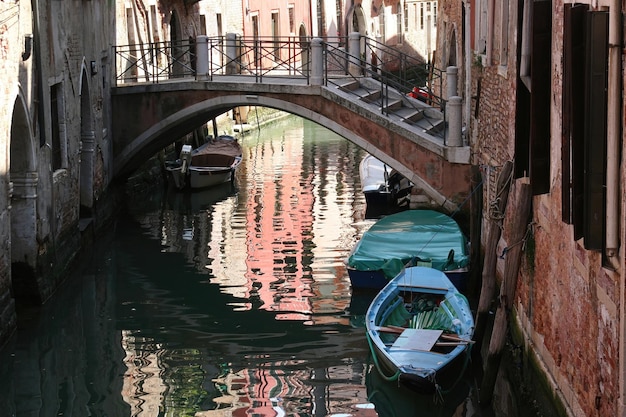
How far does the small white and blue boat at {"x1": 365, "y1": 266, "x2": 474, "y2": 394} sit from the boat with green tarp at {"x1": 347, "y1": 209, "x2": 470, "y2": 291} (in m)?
0.73

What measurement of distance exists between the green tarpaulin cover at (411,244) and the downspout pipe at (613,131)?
18.2 ft

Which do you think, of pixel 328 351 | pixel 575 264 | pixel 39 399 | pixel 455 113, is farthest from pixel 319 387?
pixel 455 113

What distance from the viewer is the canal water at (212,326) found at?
8.72 meters

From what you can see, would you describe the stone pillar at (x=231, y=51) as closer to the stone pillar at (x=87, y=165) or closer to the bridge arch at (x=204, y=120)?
the bridge arch at (x=204, y=120)

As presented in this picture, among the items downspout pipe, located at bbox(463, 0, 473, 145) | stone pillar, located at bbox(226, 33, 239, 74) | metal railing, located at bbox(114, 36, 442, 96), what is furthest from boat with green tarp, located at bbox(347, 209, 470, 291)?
stone pillar, located at bbox(226, 33, 239, 74)

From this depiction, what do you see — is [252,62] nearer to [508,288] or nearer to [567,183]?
[508,288]

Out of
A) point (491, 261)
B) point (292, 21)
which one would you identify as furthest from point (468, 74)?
point (292, 21)

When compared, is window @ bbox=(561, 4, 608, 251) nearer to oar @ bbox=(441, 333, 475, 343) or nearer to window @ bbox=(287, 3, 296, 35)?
oar @ bbox=(441, 333, 475, 343)

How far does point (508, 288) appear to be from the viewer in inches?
324

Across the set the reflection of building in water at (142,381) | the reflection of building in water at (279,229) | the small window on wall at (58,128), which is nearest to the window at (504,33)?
the reflection of building in water at (279,229)

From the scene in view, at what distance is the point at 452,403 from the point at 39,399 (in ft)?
10.2

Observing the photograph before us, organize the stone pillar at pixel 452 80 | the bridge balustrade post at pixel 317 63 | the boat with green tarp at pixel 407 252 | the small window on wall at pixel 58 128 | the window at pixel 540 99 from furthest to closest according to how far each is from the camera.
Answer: the bridge balustrade post at pixel 317 63
the stone pillar at pixel 452 80
the small window on wall at pixel 58 128
the boat with green tarp at pixel 407 252
the window at pixel 540 99

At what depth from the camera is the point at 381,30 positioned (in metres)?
36.7

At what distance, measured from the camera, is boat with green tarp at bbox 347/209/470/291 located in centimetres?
1135
